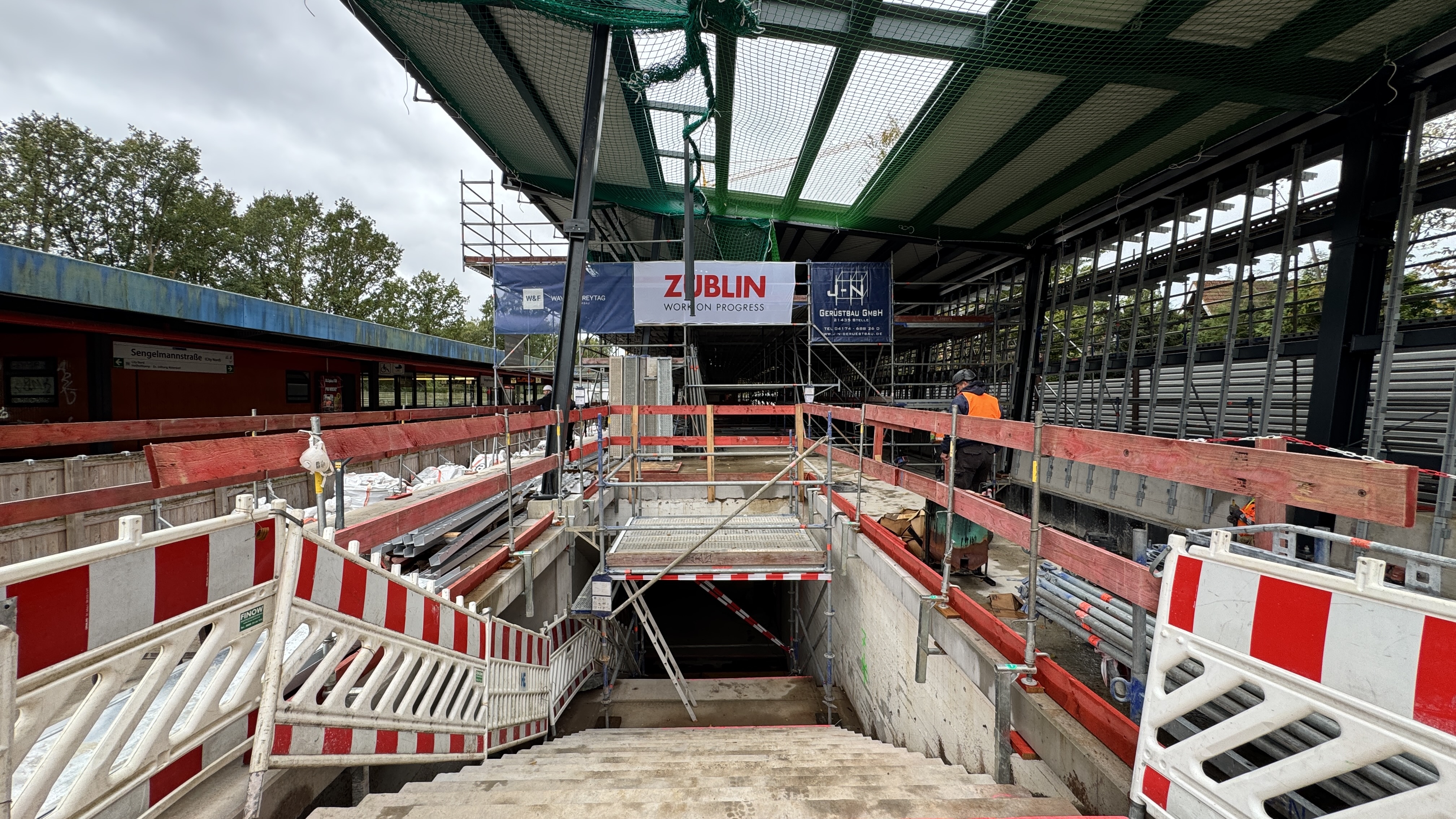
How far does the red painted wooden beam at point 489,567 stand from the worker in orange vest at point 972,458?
3.65 metres

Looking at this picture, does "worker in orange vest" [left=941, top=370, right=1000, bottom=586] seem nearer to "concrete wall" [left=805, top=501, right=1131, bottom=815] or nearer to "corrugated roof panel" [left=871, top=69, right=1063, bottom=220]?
"concrete wall" [left=805, top=501, right=1131, bottom=815]

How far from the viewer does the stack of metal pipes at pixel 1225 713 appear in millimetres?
1545

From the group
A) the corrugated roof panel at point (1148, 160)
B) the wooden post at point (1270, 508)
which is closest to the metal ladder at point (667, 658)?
the wooden post at point (1270, 508)

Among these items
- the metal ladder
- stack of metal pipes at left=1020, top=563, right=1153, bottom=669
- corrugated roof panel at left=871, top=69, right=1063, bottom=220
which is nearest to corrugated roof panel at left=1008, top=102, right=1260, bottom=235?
corrugated roof panel at left=871, top=69, right=1063, bottom=220

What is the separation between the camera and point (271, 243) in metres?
26.8

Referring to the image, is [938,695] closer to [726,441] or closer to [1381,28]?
[726,441]

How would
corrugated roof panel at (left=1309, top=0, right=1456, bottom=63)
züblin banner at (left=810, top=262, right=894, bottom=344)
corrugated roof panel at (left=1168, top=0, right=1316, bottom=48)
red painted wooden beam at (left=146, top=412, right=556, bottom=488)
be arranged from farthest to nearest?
züblin banner at (left=810, top=262, right=894, bottom=344) → corrugated roof panel at (left=1168, top=0, right=1316, bottom=48) → corrugated roof panel at (left=1309, top=0, right=1456, bottom=63) → red painted wooden beam at (left=146, top=412, right=556, bottom=488)

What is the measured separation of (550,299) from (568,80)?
448 cm

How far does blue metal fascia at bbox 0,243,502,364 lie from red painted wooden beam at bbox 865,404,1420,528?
34.7 ft

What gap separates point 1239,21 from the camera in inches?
197

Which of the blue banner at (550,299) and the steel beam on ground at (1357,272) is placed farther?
the blue banner at (550,299)

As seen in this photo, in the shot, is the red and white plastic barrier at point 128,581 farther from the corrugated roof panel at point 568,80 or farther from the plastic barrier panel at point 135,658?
the corrugated roof panel at point 568,80

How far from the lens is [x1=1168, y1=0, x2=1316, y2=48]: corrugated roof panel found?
4.77 meters

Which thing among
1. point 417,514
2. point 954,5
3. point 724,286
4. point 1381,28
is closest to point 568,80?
point 724,286
